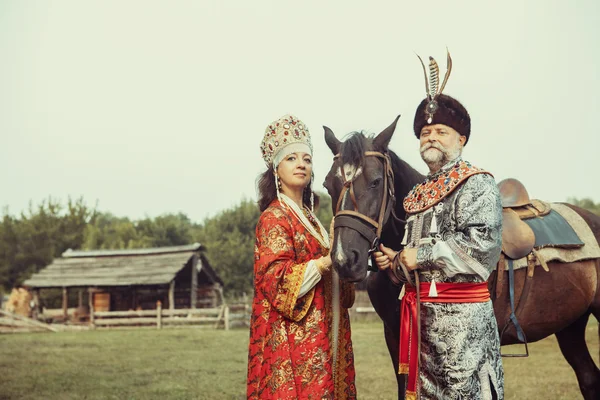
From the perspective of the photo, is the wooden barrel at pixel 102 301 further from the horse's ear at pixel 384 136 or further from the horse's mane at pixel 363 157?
the horse's ear at pixel 384 136

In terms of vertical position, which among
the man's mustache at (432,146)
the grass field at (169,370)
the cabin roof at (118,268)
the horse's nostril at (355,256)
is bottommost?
the grass field at (169,370)

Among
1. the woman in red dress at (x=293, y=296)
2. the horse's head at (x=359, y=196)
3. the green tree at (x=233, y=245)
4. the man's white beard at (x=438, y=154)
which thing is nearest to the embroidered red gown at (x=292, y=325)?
the woman in red dress at (x=293, y=296)

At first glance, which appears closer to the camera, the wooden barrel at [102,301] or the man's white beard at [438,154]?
the man's white beard at [438,154]

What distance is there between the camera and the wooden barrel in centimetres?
2530

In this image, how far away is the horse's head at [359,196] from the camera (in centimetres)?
253

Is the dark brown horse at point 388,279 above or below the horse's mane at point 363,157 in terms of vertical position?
below

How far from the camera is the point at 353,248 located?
2531 millimetres

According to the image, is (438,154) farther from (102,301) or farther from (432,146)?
(102,301)

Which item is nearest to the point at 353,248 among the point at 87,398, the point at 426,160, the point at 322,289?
the point at 322,289

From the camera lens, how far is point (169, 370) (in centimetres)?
916

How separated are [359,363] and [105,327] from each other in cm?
1541

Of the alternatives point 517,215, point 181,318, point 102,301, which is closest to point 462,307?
point 517,215

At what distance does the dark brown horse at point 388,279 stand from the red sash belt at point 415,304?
0.33m

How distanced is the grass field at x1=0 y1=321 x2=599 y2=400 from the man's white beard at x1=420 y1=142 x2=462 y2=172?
4.51 metres
